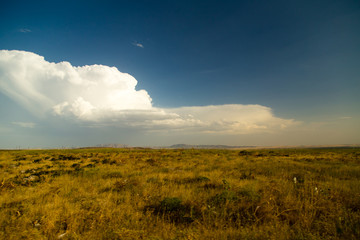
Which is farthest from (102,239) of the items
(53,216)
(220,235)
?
(220,235)

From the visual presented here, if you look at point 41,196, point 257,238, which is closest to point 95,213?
point 41,196

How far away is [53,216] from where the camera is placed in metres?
4.85

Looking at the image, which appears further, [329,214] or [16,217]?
[16,217]

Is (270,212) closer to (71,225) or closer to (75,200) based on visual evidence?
(71,225)

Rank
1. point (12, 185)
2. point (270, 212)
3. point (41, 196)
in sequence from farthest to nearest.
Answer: point (12, 185) < point (41, 196) < point (270, 212)

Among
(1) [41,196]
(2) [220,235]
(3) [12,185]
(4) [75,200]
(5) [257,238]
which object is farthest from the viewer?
A: (3) [12,185]

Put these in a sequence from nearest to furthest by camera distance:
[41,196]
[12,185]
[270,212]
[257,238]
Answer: [257,238] → [270,212] → [41,196] → [12,185]

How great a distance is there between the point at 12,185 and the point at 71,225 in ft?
22.0

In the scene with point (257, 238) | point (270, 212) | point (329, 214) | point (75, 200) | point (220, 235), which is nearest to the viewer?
point (257, 238)

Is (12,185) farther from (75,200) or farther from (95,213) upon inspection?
(95,213)

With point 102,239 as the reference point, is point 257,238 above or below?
above

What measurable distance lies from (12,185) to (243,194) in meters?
11.3

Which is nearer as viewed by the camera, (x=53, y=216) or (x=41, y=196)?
(x=53, y=216)

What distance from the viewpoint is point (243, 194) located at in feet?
21.0
